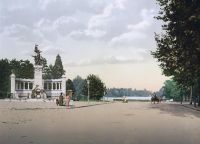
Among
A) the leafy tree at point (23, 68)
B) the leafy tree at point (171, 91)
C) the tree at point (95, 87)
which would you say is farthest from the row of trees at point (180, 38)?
the leafy tree at point (23, 68)

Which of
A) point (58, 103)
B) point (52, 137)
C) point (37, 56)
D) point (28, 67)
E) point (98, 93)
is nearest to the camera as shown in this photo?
point (52, 137)

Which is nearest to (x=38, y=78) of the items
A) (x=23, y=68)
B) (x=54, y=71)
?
(x=23, y=68)

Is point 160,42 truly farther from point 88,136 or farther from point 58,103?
point 88,136

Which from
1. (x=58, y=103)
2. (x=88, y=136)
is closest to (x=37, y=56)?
(x=58, y=103)

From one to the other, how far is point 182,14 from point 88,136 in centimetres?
2391

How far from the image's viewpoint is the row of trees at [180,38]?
36719mm

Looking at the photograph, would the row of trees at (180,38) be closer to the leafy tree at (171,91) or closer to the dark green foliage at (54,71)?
the leafy tree at (171,91)

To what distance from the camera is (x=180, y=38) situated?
3897 cm

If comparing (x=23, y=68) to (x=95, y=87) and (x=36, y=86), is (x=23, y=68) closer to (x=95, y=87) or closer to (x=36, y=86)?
(x=95, y=87)

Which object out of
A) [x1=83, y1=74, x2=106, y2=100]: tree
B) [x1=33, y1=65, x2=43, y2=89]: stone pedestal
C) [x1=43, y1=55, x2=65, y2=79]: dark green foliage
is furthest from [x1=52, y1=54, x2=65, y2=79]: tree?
[x1=33, y1=65, x2=43, y2=89]: stone pedestal

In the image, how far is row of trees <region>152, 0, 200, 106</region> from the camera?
3672cm

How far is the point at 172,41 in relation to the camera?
43.4 metres

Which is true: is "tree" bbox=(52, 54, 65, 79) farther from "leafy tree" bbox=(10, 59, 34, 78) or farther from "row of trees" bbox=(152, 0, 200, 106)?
"row of trees" bbox=(152, 0, 200, 106)

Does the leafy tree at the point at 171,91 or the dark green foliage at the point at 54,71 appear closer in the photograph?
the leafy tree at the point at 171,91
